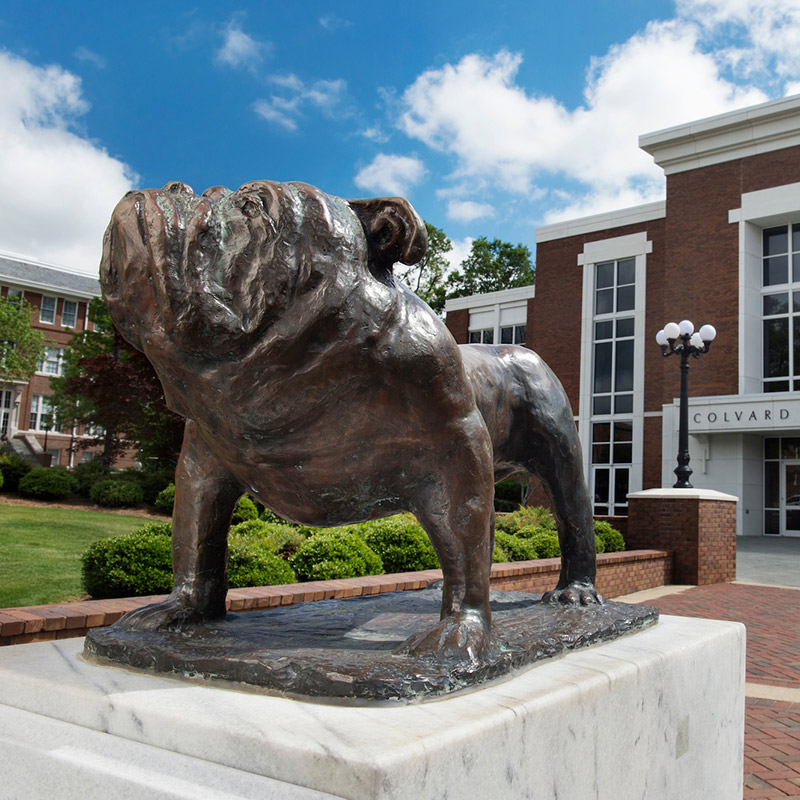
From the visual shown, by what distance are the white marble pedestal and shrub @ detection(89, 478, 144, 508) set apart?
54.9 ft

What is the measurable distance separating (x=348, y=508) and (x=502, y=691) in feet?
2.09

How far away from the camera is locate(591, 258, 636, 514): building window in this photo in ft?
93.0

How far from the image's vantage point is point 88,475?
67.7ft

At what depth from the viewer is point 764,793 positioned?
380 cm

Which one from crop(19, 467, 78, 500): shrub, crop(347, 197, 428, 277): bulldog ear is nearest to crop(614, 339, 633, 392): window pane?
crop(19, 467, 78, 500): shrub

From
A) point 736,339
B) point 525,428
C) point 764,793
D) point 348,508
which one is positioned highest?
point 736,339

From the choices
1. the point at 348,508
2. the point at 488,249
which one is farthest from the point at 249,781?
the point at 488,249

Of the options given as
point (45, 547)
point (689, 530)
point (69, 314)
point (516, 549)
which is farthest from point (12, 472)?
point (69, 314)

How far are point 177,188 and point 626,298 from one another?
29.1 meters

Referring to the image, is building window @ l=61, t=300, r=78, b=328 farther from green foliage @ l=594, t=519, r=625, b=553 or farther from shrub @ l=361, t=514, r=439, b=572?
shrub @ l=361, t=514, r=439, b=572

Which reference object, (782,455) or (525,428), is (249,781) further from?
(782,455)

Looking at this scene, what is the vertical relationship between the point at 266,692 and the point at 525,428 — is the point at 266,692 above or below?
below

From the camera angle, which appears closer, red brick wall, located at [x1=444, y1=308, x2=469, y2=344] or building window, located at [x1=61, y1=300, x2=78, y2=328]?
red brick wall, located at [x1=444, y1=308, x2=469, y2=344]

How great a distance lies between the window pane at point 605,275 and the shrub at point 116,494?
19.2m
